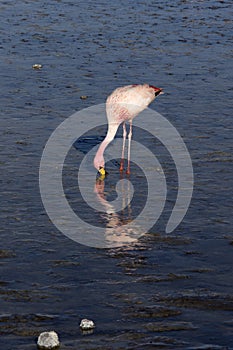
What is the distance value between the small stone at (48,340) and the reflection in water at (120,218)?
2631mm

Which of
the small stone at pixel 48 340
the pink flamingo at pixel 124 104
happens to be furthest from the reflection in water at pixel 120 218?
the small stone at pixel 48 340

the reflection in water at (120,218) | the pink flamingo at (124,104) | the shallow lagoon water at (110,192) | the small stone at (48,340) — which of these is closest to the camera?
the small stone at (48,340)

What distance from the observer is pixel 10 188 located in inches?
445

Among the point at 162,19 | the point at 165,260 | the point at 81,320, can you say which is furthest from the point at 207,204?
the point at 162,19

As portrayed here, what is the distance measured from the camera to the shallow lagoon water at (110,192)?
7.87 meters

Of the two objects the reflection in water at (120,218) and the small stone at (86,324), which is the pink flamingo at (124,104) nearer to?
the reflection in water at (120,218)

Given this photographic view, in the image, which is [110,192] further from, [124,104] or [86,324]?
[86,324]

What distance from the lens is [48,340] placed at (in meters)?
7.26

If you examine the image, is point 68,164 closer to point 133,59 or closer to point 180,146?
point 180,146

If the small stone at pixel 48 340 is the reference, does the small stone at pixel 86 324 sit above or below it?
above

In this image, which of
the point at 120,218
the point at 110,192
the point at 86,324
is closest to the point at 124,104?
the point at 110,192

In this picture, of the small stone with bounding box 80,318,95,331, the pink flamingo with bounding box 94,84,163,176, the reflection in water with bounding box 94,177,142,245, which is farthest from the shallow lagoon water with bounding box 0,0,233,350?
the pink flamingo with bounding box 94,84,163,176

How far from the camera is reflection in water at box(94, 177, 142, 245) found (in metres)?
10.0

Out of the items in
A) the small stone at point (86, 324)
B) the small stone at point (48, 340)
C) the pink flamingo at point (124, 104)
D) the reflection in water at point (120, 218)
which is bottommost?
the small stone at point (48, 340)
